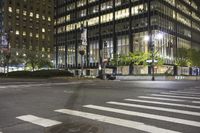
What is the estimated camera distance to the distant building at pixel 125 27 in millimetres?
73375

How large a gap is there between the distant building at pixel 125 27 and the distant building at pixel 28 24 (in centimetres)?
2238

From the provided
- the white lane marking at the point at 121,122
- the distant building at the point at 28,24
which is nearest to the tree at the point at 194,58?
the distant building at the point at 28,24

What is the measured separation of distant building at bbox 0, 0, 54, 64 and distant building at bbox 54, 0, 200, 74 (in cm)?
2238

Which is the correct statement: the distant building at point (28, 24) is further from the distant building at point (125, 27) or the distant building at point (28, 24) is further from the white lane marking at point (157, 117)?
the white lane marking at point (157, 117)

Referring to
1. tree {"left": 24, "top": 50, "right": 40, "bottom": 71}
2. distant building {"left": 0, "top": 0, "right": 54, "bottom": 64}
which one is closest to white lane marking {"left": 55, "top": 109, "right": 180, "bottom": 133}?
tree {"left": 24, "top": 50, "right": 40, "bottom": 71}

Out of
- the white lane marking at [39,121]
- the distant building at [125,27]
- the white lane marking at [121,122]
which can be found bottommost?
the white lane marking at [39,121]

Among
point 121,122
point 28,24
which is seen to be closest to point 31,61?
point 28,24

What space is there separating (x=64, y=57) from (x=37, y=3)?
44.0 metres

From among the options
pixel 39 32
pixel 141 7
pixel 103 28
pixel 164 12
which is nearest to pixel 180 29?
pixel 164 12

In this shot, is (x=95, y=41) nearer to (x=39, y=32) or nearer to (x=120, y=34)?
(x=120, y=34)

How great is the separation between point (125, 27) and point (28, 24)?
6336 cm

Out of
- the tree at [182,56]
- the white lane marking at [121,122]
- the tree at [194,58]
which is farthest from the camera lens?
the tree at [194,58]

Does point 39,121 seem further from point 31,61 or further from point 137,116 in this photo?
point 31,61

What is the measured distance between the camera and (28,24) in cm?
12625
